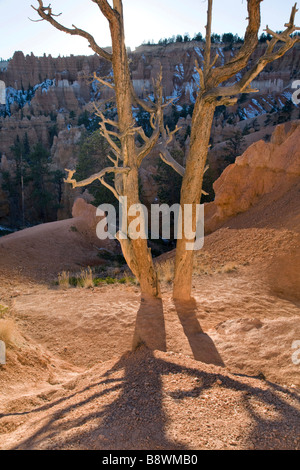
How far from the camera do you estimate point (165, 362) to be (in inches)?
141

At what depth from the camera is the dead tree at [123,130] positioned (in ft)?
16.4

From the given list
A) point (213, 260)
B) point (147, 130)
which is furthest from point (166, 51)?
point (213, 260)

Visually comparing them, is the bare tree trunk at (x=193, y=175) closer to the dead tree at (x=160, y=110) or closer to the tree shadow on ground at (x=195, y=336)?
the dead tree at (x=160, y=110)

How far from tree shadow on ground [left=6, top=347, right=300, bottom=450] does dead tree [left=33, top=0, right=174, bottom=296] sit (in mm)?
2537

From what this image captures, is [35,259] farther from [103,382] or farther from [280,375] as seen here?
[280,375]

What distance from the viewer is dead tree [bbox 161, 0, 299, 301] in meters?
4.61

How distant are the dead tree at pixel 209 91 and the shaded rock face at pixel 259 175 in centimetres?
589

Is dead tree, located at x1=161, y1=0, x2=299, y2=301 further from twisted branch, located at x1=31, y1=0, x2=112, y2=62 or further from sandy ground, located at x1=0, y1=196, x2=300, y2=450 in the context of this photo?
twisted branch, located at x1=31, y1=0, x2=112, y2=62

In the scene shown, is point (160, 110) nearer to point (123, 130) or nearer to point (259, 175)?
point (123, 130)

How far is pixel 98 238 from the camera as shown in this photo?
623 inches

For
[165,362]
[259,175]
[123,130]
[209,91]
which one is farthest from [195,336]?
[259,175]

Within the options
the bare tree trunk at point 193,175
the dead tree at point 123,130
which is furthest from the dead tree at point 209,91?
the dead tree at point 123,130

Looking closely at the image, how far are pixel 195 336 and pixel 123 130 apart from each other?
11.0ft
